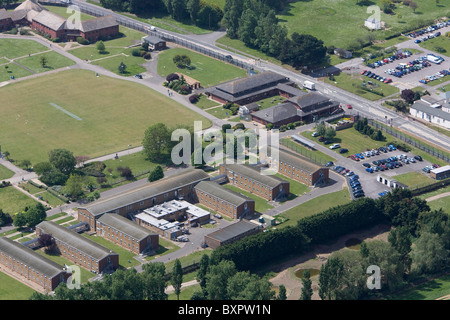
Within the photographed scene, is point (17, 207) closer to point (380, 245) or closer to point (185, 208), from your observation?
point (185, 208)

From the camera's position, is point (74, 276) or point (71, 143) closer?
point (74, 276)

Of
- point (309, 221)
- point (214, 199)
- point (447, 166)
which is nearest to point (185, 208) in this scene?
point (214, 199)

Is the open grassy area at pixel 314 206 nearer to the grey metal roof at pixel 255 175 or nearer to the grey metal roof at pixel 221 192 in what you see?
the grey metal roof at pixel 255 175

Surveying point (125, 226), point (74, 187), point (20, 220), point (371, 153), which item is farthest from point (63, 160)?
point (371, 153)

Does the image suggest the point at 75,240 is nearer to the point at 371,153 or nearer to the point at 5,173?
the point at 5,173

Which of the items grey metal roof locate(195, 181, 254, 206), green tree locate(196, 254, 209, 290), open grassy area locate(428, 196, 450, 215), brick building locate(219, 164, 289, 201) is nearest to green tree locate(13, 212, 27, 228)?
grey metal roof locate(195, 181, 254, 206)

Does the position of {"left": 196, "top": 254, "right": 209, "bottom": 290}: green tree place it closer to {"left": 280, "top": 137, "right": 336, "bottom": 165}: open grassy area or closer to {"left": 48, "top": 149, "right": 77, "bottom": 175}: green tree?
{"left": 48, "top": 149, "right": 77, "bottom": 175}: green tree

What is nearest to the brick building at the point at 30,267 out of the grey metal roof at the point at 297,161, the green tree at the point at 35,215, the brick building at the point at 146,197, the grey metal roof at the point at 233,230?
the green tree at the point at 35,215
